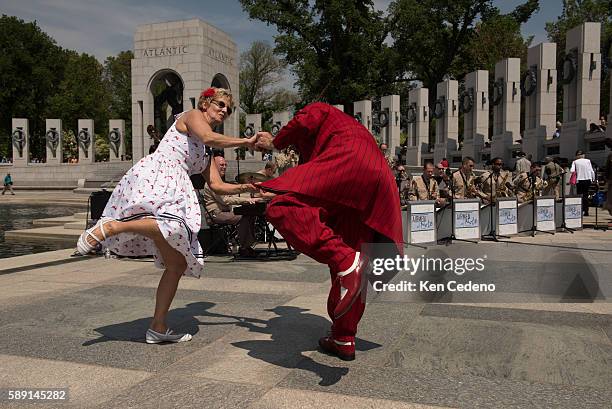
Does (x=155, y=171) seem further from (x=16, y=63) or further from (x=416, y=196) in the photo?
(x=16, y=63)

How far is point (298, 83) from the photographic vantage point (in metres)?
51.5

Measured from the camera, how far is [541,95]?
84.5 feet

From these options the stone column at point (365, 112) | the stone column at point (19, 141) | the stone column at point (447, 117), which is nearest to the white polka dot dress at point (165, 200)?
the stone column at point (447, 117)

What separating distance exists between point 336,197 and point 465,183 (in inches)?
338

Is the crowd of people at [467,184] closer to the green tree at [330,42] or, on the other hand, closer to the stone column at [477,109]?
the stone column at [477,109]

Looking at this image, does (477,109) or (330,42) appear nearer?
(477,109)

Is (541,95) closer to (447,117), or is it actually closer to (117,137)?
(447,117)

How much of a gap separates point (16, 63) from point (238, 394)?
227 feet

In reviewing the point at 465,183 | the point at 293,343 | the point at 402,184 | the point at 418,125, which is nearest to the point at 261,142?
the point at 293,343

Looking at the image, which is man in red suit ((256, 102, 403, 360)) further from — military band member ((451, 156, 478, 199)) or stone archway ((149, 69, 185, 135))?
stone archway ((149, 69, 185, 135))

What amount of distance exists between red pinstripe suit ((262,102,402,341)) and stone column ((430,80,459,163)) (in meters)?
32.3

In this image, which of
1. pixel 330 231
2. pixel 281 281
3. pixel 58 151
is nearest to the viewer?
pixel 330 231

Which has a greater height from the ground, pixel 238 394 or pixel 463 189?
pixel 463 189

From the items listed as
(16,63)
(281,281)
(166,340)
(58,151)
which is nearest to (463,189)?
(281,281)
